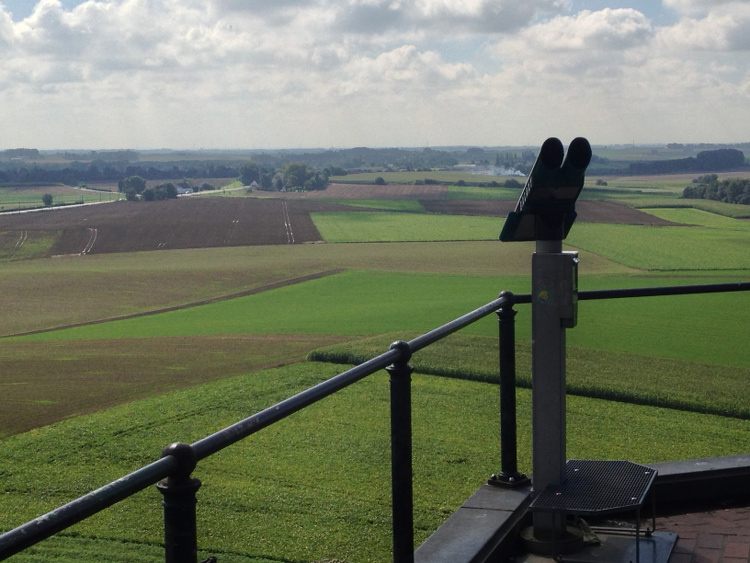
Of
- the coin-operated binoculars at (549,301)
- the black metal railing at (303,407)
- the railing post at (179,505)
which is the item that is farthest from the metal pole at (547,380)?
the railing post at (179,505)

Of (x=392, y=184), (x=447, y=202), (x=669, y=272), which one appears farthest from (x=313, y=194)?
(x=669, y=272)

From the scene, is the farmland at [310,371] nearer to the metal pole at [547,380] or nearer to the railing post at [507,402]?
the railing post at [507,402]

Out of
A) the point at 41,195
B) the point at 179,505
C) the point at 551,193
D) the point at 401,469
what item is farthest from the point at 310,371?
the point at 41,195

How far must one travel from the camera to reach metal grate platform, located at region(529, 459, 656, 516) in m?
3.37

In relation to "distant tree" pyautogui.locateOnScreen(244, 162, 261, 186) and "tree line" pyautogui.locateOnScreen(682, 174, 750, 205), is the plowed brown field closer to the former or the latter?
"tree line" pyautogui.locateOnScreen(682, 174, 750, 205)

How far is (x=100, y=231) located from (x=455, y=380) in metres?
70.4

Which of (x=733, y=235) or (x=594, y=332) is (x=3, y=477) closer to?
(x=594, y=332)

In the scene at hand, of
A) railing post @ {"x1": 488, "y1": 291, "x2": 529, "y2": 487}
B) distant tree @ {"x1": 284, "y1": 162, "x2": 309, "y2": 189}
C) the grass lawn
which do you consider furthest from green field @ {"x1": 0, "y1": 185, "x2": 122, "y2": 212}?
railing post @ {"x1": 488, "y1": 291, "x2": 529, "y2": 487}

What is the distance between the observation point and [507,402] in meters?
4.04

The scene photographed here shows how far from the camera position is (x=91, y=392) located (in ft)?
57.3

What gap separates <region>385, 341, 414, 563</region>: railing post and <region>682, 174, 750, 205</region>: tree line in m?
76.2

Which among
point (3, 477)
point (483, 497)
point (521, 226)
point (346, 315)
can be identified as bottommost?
point (346, 315)

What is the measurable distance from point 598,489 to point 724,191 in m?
83.5

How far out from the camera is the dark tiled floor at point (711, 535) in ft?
11.9
